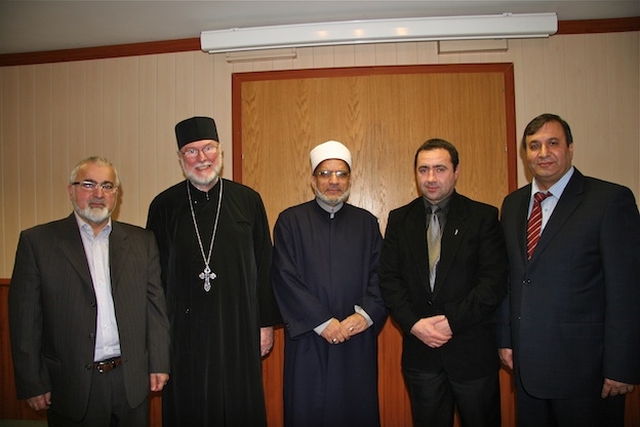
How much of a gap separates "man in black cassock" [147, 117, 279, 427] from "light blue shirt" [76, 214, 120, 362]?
0.36 meters

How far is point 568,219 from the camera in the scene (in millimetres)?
1833

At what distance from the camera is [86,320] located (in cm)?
184

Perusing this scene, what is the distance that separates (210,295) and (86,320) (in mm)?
616

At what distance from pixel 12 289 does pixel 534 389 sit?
2506 millimetres

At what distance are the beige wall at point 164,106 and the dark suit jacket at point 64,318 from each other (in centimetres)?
159

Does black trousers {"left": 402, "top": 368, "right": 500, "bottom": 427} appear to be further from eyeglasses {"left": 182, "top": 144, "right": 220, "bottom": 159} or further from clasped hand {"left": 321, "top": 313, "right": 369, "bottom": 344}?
eyeglasses {"left": 182, "top": 144, "right": 220, "bottom": 159}

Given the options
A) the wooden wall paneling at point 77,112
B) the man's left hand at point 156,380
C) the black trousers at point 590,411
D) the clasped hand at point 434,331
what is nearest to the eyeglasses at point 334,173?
the clasped hand at point 434,331

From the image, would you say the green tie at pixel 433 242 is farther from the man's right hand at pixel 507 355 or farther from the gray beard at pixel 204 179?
the gray beard at pixel 204 179

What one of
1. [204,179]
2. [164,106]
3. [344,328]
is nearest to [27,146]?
[164,106]

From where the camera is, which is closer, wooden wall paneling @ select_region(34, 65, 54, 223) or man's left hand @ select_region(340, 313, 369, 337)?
man's left hand @ select_region(340, 313, 369, 337)

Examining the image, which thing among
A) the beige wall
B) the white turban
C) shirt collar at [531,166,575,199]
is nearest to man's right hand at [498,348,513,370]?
shirt collar at [531,166,575,199]

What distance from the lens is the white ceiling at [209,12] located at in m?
2.87

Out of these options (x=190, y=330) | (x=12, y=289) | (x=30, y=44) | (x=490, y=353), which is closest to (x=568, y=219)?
(x=490, y=353)

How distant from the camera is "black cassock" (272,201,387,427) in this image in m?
2.21
